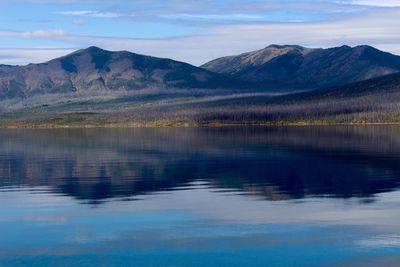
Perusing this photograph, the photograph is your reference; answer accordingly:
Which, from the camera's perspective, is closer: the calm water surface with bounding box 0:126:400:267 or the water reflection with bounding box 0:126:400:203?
the calm water surface with bounding box 0:126:400:267

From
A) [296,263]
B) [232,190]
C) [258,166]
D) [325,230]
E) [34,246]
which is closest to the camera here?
[296,263]

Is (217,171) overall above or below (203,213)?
above

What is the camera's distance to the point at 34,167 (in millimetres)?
80375

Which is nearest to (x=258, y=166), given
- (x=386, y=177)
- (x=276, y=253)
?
(x=386, y=177)

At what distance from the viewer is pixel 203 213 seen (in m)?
46.6

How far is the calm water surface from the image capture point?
35.6 m

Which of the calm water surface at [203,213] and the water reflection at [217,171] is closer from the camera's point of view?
the calm water surface at [203,213]

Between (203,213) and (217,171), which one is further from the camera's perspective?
(217,171)

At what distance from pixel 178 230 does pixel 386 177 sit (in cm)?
2791

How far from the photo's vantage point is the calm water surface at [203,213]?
35.6 m

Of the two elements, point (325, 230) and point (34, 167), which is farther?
point (34, 167)

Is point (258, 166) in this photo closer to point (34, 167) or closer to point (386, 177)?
point (386, 177)

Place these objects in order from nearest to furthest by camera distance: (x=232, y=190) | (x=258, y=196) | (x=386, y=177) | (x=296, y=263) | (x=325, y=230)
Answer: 1. (x=296, y=263)
2. (x=325, y=230)
3. (x=258, y=196)
4. (x=232, y=190)
5. (x=386, y=177)

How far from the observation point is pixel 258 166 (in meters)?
76.9
